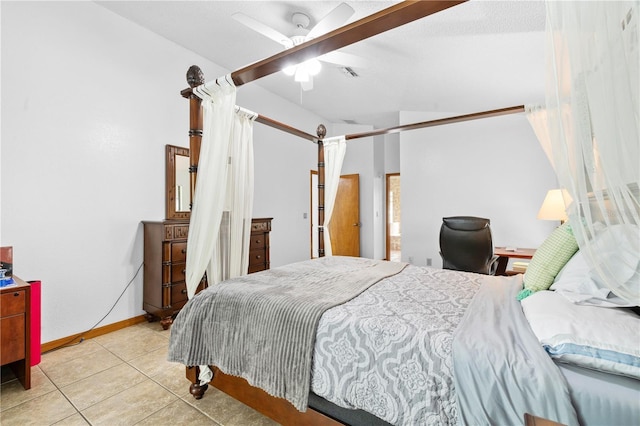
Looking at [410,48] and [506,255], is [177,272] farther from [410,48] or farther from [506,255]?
[506,255]

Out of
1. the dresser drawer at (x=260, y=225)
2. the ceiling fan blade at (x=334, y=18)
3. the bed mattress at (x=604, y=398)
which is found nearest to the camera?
the bed mattress at (x=604, y=398)

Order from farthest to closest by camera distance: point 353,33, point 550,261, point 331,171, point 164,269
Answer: point 331,171 → point 164,269 → point 550,261 → point 353,33

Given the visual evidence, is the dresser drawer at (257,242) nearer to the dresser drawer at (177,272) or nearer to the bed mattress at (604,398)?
the dresser drawer at (177,272)

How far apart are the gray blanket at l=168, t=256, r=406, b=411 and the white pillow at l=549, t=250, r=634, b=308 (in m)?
0.93

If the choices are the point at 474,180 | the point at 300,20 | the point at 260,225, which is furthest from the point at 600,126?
the point at 474,180

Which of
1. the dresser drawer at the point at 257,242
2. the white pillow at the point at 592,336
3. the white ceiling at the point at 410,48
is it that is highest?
the white ceiling at the point at 410,48

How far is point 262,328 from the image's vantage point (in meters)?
1.44

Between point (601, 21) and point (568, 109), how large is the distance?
0.24m

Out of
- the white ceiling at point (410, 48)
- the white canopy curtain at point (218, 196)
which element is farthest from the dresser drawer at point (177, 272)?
the white ceiling at point (410, 48)

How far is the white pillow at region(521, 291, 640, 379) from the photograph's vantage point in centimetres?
86

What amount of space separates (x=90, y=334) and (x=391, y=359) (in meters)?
2.90

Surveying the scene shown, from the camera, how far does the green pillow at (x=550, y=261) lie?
4.90 ft

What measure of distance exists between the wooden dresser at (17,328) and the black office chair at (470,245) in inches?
139

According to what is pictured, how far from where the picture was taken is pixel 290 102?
5137 millimetres
